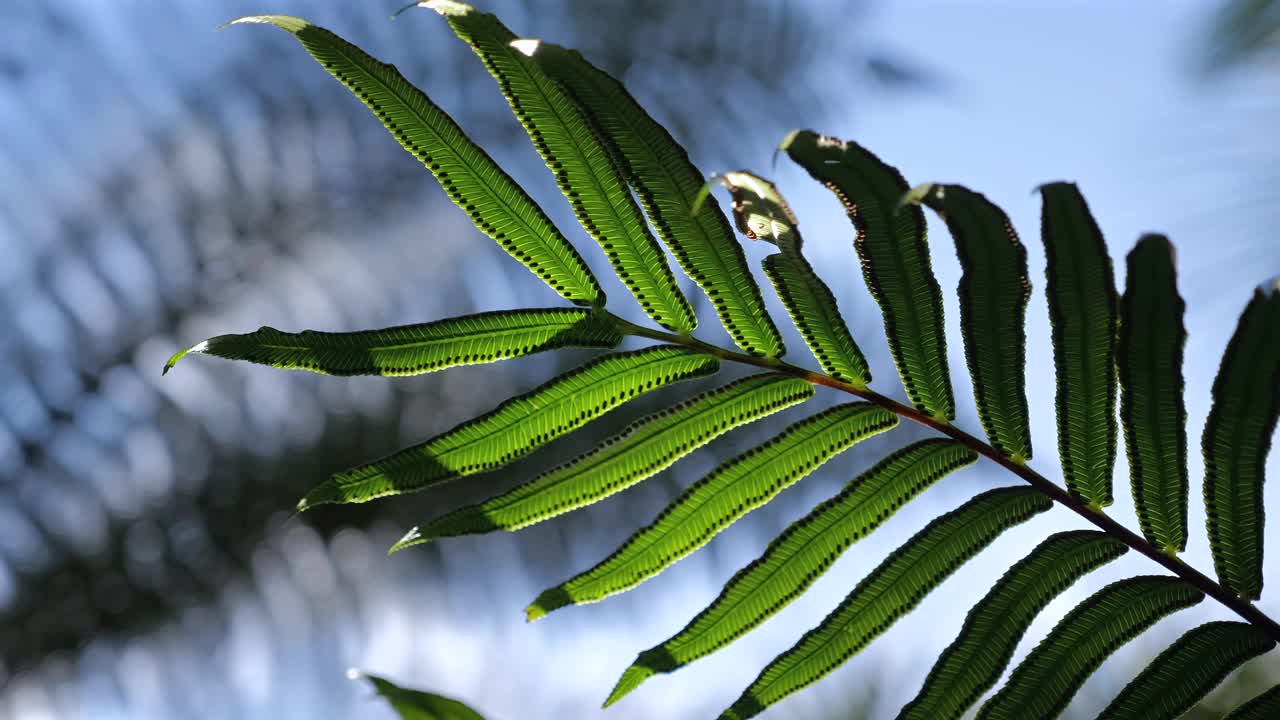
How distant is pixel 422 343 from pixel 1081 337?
452mm

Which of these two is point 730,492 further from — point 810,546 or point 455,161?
point 455,161

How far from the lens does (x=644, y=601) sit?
2699 millimetres

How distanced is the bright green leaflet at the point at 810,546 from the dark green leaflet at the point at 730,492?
3 centimetres

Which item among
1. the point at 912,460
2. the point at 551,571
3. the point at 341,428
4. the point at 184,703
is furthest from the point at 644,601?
the point at 912,460

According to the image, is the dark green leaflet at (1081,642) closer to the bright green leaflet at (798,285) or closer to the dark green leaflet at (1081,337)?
the dark green leaflet at (1081,337)

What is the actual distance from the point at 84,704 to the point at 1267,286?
2.40 m

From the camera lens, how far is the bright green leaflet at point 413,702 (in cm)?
42

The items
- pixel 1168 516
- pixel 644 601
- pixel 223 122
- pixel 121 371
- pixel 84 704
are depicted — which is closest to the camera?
pixel 1168 516

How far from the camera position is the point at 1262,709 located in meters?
0.67

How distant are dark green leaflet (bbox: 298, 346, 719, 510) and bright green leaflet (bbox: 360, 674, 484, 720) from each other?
0.80 ft

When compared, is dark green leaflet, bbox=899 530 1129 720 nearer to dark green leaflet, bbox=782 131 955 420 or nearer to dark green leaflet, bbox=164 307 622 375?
dark green leaflet, bbox=782 131 955 420

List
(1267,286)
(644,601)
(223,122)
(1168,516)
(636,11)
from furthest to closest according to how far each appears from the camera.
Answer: (636,11) < (644,601) < (223,122) < (1168,516) < (1267,286)

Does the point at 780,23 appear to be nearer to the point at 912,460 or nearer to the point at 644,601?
the point at 644,601

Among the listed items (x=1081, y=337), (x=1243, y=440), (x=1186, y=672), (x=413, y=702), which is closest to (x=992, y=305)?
(x=1081, y=337)
